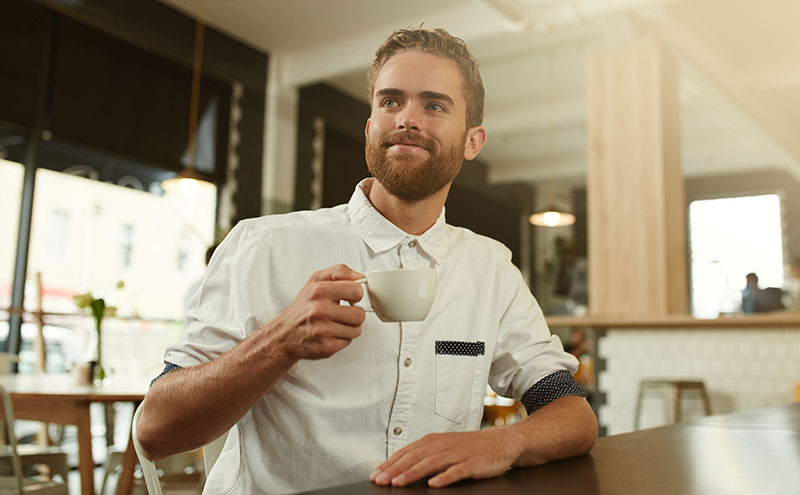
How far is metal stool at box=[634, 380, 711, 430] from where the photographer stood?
381cm

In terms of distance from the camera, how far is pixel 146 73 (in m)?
5.53

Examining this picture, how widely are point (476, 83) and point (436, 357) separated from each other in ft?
1.35

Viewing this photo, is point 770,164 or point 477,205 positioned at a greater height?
point 770,164

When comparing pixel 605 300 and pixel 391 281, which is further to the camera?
pixel 605 300

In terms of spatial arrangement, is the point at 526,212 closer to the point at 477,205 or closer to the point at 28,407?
the point at 477,205

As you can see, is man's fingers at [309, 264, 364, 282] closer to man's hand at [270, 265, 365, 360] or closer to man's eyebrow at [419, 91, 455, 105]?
man's hand at [270, 265, 365, 360]

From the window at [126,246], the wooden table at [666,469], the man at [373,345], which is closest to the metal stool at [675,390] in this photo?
the wooden table at [666,469]

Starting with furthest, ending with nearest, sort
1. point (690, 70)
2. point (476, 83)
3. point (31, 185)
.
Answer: point (690, 70), point (31, 185), point (476, 83)

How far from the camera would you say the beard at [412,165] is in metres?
0.93

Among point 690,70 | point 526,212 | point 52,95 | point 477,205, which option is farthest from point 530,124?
point 52,95

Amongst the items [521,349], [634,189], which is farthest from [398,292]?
[634,189]

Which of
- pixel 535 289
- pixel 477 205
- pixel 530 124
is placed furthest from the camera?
pixel 535 289

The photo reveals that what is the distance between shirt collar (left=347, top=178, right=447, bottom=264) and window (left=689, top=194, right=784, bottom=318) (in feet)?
28.6

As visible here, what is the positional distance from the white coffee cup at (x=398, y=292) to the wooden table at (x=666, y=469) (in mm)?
171
